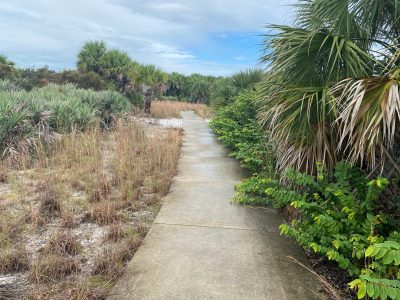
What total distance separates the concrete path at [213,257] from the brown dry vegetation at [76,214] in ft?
0.77

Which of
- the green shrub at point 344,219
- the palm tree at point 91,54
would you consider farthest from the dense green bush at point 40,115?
the palm tree at point 91,54

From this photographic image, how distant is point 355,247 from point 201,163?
4993 millimetres

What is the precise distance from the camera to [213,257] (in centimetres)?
321

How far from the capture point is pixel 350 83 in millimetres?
2992

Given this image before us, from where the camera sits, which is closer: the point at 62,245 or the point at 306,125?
the point at 62,245

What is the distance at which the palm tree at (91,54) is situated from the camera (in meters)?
21.3

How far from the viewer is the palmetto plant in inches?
132

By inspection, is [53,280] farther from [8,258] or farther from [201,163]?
[201,163]

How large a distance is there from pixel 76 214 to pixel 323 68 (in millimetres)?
3562

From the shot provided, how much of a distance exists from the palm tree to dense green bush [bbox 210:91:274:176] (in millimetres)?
13981

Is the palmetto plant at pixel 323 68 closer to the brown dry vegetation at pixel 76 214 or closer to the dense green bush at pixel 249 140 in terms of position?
the dense green bush at pixel 249 140

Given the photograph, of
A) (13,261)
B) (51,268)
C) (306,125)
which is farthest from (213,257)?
(13,261)

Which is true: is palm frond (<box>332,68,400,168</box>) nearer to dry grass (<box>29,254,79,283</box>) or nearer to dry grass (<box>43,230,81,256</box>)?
dry grass (<box>29,254,79,283</box>)

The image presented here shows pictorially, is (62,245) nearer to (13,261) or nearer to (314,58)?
(13,261)
